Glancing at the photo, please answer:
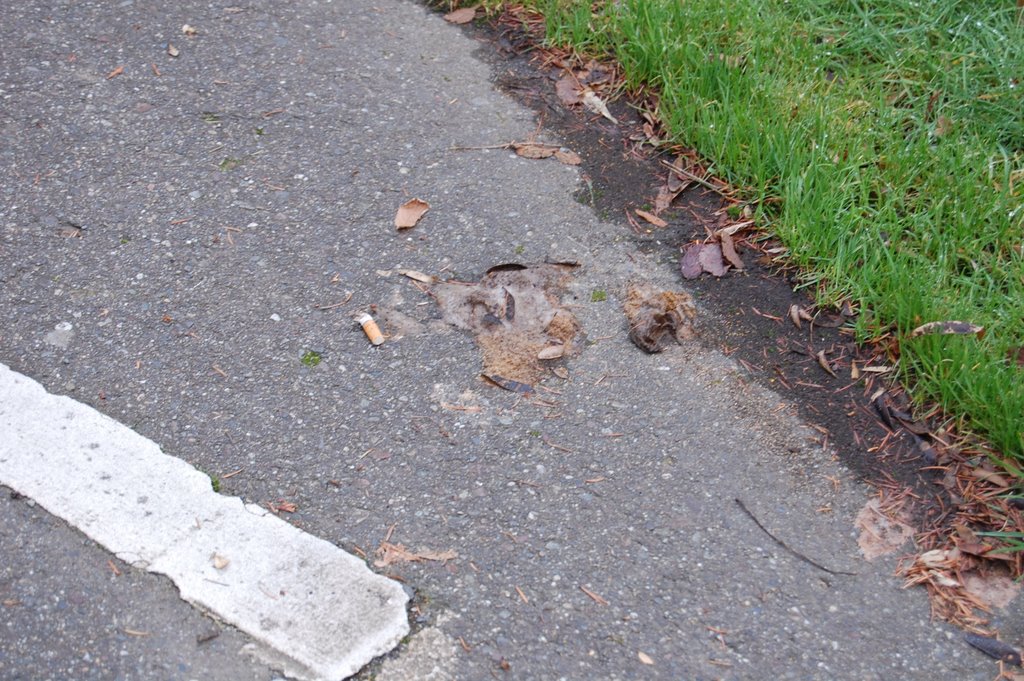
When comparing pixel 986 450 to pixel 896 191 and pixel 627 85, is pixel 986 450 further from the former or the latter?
pixel 627 85

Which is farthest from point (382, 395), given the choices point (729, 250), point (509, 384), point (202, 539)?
point (729, 250)

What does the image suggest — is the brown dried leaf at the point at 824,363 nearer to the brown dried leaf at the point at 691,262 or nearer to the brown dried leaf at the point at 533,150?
the brown dried leaf at the point at 691,262

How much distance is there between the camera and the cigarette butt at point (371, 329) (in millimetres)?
2900

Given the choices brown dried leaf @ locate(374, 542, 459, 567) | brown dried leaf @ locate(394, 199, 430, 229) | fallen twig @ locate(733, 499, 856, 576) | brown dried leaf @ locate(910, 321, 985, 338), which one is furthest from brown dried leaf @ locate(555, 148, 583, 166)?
brown dried leaf @ locate(374, 542, 459, 567)

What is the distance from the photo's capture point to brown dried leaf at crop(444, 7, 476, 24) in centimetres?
422

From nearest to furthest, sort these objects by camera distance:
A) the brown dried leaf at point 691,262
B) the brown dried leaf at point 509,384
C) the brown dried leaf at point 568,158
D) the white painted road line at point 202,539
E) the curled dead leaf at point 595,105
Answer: the white painted road line at point 202,539
the brown dried leaf at point 509,384
the brown dried leaf at point 691,262
the brown dried leaf at point 568,158
the curled dead leaf at point 595,105

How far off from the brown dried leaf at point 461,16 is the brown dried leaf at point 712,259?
66.4 inches

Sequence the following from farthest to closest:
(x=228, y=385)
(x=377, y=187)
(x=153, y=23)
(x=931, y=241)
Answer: (x=153, y=23) → (x=377, y=187) → (x=931, y=241) → (x=228, y=385)

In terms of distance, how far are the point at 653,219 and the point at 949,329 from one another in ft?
A: 3.43

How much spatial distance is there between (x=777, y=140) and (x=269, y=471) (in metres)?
2.10

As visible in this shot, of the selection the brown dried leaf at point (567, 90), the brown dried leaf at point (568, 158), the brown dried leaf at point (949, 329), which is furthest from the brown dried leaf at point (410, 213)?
the brown dried leaf at point (949, 329)

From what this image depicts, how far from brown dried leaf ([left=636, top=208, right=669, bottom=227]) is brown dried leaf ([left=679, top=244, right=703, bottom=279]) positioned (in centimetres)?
14

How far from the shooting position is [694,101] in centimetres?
362

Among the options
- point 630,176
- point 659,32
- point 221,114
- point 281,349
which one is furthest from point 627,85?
point 281,349
